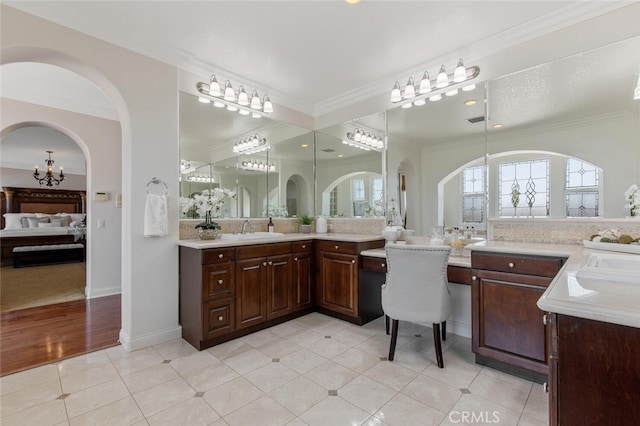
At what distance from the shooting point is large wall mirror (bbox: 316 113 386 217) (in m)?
3.62

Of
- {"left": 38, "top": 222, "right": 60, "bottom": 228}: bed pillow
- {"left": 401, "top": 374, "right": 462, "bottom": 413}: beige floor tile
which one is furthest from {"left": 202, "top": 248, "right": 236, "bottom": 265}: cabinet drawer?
{"left": 38, "top": 222, "right": 60, "bottom": 228}: bed pillow

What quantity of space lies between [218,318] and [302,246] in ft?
3.84

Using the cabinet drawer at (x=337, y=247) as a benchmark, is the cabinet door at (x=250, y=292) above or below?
below

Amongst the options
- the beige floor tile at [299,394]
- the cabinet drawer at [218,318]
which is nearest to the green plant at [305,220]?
the cabinet drawer at [218,318]

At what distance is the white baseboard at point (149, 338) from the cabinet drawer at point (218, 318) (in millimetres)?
462

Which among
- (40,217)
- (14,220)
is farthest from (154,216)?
(14,220)

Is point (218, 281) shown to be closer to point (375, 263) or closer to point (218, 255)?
point (218, 255)

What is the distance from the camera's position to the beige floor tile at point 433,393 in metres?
1.81

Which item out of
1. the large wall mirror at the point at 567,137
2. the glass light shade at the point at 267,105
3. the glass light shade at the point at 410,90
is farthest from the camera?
the glass light shade at the point at 267,105

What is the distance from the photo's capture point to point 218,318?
2607 mm

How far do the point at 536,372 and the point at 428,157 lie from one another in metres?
2.10

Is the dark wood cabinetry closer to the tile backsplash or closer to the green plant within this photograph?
the tile backsplash

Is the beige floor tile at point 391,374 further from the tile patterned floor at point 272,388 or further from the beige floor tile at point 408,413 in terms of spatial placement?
the beige floor tile at point 408,413

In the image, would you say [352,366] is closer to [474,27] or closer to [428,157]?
[428,157]
